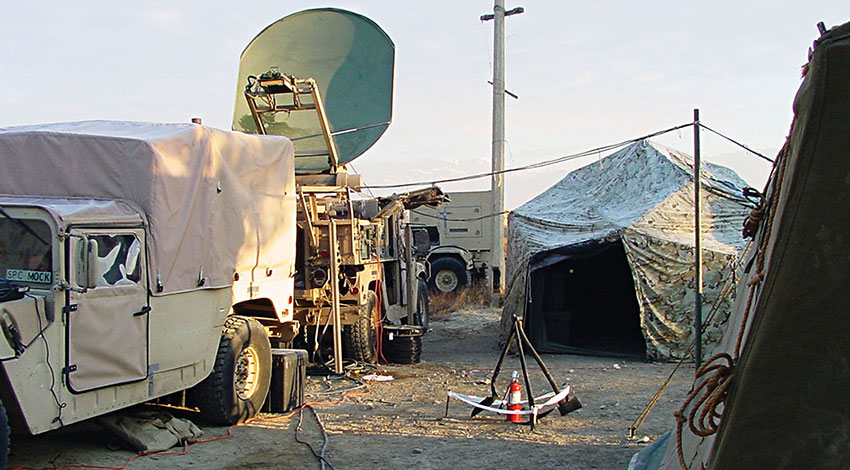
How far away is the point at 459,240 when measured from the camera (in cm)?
2570

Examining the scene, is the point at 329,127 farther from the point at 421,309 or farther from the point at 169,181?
the point at 421,309

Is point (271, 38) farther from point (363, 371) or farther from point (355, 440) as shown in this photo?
point (355, 440)

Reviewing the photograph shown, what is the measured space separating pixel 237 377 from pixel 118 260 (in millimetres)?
2155

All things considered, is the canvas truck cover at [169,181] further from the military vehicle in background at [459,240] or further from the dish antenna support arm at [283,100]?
the military vehicle in background at [459,240]

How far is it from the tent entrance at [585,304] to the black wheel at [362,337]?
3461 millimetres

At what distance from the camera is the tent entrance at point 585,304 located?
14.4 metres

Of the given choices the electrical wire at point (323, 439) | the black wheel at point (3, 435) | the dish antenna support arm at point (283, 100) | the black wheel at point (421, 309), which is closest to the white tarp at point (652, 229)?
the black wheel at point (421, 309)

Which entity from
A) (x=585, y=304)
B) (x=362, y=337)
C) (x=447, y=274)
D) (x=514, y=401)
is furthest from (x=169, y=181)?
(x=447, y=274)

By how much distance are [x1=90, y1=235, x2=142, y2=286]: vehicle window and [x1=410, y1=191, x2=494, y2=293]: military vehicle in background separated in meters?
18.5

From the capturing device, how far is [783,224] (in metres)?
3.37

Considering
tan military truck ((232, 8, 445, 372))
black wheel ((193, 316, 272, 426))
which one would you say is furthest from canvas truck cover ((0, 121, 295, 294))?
tan military truck ((232, 8, 445, 372))

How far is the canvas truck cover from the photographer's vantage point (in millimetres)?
6883

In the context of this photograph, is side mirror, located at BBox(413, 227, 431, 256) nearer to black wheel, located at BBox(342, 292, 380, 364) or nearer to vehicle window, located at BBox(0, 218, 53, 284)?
black wheel, located at BBox(342, 292, 380, 364)

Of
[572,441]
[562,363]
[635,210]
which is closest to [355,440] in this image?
[572,441]
